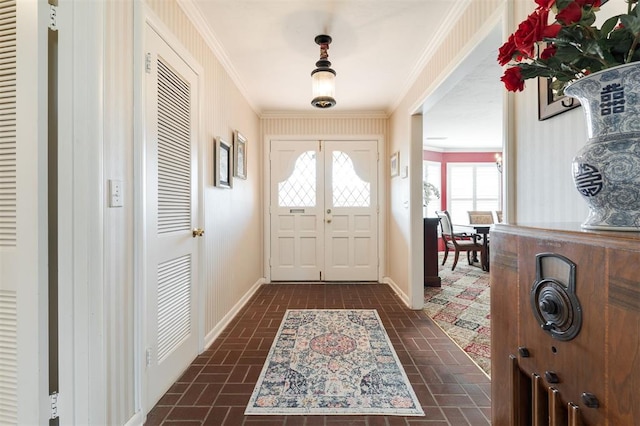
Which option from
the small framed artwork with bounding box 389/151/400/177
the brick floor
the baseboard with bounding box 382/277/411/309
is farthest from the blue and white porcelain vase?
the small framed artwork with bounding box 389/151/400/177

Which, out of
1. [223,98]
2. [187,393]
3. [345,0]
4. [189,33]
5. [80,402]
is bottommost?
[187,393]

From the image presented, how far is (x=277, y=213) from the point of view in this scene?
175 inches

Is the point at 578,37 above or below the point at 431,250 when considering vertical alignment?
above

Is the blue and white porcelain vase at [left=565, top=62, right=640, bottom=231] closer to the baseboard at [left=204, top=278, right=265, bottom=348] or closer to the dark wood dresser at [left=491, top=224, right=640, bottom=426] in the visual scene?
the dark wood dresser at [left=491, top=224, right=640, bottom=426]

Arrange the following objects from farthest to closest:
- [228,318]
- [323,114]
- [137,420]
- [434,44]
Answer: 1. [323,114]
2. [228,318]
3. [434,44]
4. [137,420]

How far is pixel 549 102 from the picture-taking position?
1277 millimetres

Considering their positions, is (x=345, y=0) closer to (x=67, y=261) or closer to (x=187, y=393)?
(x=67, y=261)

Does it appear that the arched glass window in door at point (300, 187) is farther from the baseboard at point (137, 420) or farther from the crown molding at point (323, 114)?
the baseboard at point (137, 420)

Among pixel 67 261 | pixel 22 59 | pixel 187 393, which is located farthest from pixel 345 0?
pixel 187 393

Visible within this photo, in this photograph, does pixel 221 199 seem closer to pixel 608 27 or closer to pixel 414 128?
pixel 414 128

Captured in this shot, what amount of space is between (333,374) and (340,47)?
2637 mm

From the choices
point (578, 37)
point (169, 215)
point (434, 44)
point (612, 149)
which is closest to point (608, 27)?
point (578, 37)

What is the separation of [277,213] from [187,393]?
2900 mm

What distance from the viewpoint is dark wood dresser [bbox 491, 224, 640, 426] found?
497 mm
